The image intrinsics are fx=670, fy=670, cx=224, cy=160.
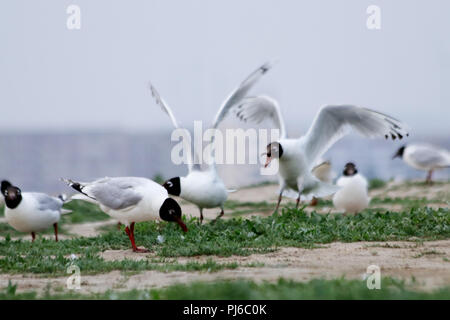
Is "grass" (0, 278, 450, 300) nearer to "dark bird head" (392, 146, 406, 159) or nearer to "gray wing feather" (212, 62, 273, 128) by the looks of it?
"gray wing feather" (212, 62, 273, 128)

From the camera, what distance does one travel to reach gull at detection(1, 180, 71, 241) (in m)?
8.82

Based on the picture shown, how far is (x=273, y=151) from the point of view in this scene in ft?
31.5

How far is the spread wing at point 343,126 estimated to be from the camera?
9.16 m

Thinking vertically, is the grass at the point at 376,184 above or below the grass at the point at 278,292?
below

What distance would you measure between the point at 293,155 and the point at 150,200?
3.25 meters

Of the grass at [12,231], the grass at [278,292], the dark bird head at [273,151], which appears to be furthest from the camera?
the grass at [12,231]

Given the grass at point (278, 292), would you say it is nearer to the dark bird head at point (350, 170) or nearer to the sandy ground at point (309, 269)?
the sandy ground at point (309, 269)

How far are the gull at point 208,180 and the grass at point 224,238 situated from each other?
Answer: 23.1 inches

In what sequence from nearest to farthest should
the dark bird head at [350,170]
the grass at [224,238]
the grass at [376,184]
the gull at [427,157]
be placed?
the grass at [224,238]
the dark bird head at [350,170]
the grass at [376,184]
the gull at [427,157]

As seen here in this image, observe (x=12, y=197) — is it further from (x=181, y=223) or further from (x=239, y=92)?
(x=239, y=92)

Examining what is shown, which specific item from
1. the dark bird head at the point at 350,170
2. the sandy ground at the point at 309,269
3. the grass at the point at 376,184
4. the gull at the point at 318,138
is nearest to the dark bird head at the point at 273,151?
the gull at the point at 318,138

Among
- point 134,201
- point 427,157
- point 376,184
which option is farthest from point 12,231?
point 427,157
